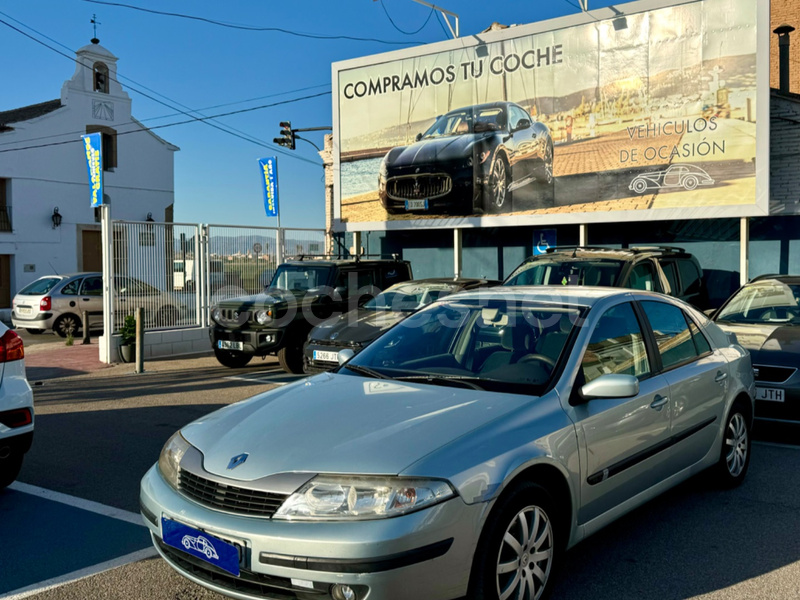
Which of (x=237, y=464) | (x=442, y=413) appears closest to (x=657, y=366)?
(x=442, y=413)

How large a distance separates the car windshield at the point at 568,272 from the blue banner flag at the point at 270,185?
11.4 metres

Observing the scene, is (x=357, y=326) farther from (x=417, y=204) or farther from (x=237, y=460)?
(x=417, y=204)

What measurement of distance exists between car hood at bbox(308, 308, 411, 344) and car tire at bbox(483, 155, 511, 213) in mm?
6342

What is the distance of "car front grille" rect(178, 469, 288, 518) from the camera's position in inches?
121

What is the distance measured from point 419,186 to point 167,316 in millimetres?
6313

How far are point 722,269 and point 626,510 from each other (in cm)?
1162

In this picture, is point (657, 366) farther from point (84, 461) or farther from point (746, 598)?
point (84, 461)

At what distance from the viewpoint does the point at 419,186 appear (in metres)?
16.9

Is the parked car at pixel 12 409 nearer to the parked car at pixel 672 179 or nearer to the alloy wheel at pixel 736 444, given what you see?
the alloy wheel at pixel 736 444

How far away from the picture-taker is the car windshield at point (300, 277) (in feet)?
40.2

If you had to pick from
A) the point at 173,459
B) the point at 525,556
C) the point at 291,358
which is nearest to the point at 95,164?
the point at 291,358

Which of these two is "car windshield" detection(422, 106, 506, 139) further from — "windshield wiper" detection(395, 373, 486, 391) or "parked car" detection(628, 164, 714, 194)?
"windshield wiper" detection(395, 373, 486, 391)

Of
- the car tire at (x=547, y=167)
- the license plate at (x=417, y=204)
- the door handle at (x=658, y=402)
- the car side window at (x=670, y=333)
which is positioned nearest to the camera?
the door handle at (x=658, y=402)

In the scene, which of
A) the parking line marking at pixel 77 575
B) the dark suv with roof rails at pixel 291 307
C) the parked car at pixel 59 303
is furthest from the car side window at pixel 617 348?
the parked car at pixel 59 303
